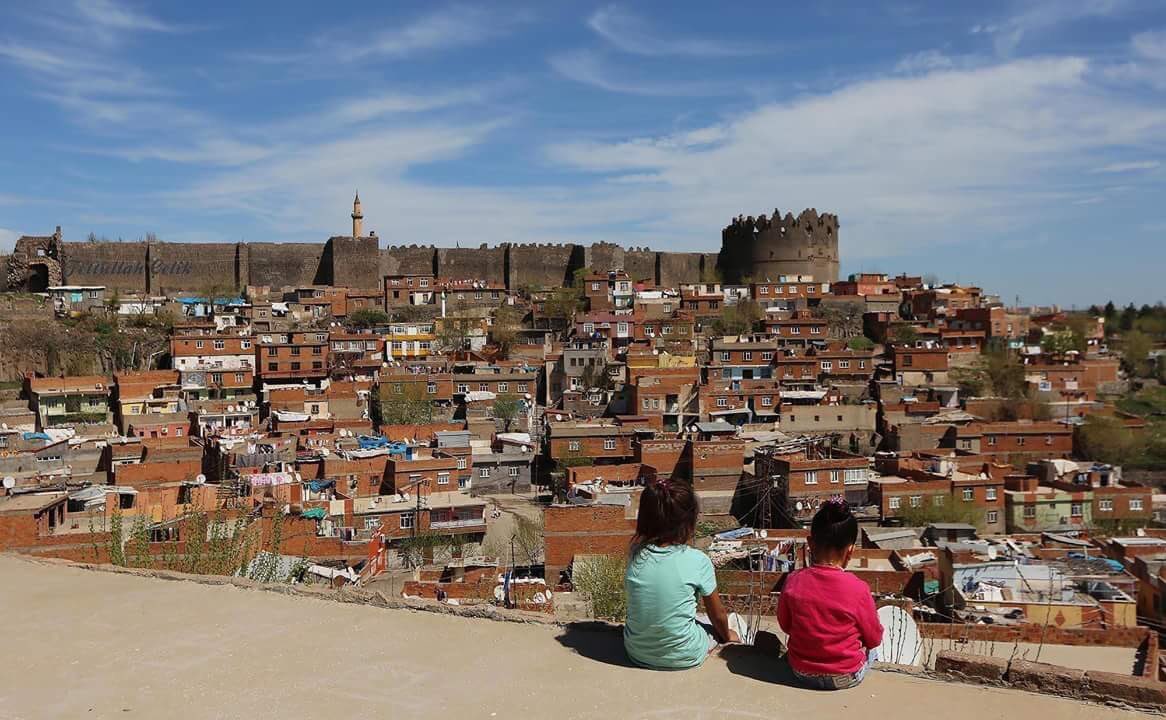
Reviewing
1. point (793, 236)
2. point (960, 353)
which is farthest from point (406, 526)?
point (793, 236)

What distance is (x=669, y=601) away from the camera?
292 cm

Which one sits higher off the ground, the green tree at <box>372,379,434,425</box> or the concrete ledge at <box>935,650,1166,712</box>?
A: the concrete ledge at <box>935,650,1166,712</box>

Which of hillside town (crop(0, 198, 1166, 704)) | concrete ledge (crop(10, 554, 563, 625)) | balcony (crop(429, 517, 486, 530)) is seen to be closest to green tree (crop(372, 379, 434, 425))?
hillside town (crop(0, 198, 1166, 704))

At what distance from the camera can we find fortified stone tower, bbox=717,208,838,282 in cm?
3484

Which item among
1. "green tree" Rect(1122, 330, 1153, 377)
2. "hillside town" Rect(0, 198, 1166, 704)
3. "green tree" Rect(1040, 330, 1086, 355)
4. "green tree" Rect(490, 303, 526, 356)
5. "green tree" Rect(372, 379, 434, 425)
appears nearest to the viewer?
"hillside town" Rect(0, 198, 1166, 704)

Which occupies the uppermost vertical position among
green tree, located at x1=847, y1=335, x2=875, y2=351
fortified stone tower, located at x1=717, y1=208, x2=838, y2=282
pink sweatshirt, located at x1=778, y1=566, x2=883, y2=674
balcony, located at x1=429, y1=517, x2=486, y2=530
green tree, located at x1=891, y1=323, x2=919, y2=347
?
fortified stone tower, located at x1=717, y1=208, x2=838, y2=282

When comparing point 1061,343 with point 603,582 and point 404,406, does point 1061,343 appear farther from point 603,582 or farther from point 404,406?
Result: point 603,582

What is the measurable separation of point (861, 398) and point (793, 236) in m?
14.8

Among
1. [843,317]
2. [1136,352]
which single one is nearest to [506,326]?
[843,317]

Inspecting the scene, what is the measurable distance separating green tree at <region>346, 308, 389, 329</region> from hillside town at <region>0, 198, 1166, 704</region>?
0.18 metres

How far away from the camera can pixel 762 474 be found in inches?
627

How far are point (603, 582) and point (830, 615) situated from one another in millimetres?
6849

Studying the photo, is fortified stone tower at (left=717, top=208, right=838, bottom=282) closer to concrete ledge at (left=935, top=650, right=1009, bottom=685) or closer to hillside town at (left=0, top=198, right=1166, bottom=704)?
hillside town at (left=0, top=198, right=1166, bottom=704)

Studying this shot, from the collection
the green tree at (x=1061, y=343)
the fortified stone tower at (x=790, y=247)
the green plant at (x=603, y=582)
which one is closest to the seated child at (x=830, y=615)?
the green plant at (x=603, y=582)
